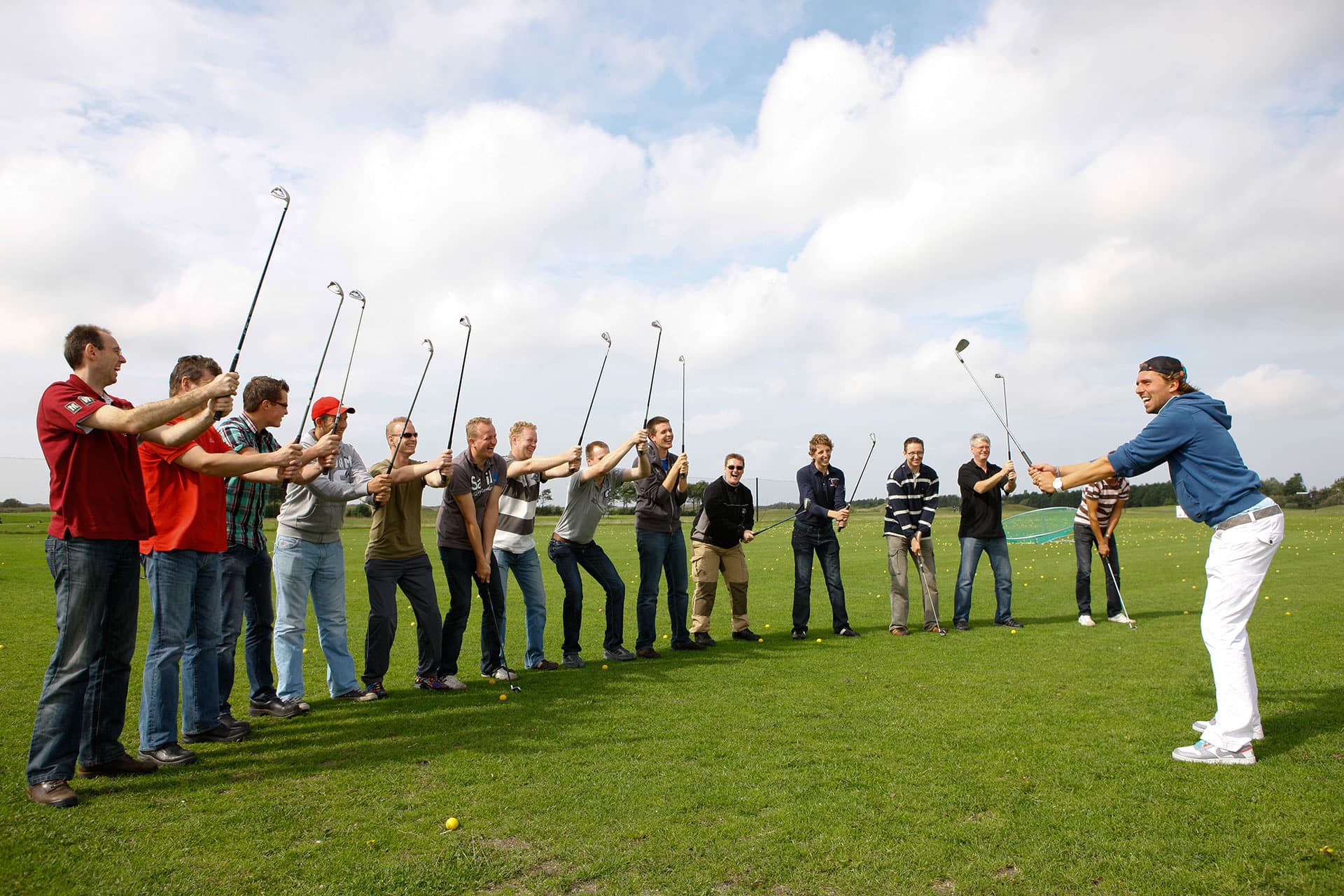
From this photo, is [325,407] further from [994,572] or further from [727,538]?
[994,572]

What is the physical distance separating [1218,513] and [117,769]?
7.17m

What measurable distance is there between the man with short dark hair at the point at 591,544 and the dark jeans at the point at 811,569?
2384 millimetres

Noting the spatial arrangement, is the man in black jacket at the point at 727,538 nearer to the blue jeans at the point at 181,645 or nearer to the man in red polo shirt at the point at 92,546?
the blue jeans at the point at 181,645

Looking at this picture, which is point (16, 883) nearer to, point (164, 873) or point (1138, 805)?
point (164, 873)

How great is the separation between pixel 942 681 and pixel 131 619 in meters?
6.25

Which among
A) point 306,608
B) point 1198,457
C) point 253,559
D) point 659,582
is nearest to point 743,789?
point 1198,457

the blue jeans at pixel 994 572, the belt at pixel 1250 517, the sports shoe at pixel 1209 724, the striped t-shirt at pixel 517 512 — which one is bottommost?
the sports shoe at pixel 1209 724

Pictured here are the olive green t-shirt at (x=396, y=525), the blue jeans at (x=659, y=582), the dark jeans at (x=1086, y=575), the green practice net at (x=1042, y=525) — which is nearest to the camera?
the olive green t-shirt at (x=396, y=525)

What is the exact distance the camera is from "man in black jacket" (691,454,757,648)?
10031 mm

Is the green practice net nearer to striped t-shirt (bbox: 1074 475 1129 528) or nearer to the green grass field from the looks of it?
striped t-shirt (bbox: 1074 475 1129 528)

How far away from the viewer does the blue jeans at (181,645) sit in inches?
205

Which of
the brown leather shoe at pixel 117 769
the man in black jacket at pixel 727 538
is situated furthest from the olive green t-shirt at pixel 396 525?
the man in black jacket at pixel 727 538

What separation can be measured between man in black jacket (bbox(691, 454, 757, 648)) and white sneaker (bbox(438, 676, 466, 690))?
3.34 metres

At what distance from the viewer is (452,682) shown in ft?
24.1
